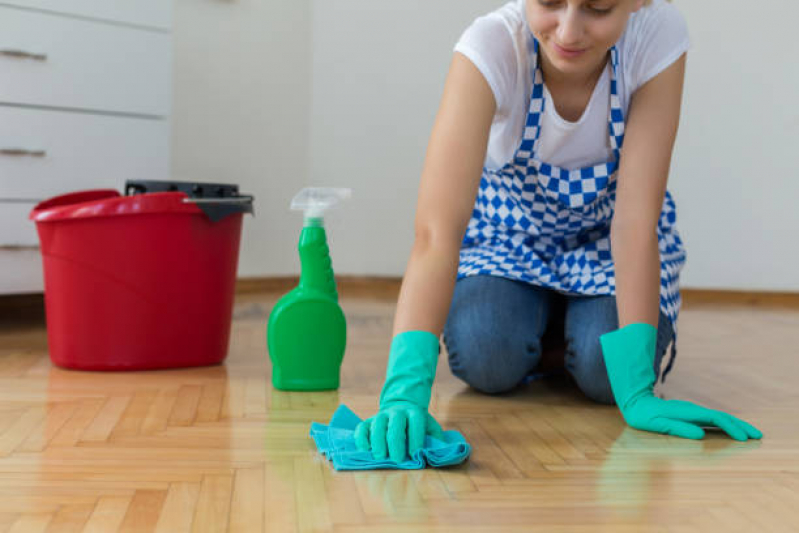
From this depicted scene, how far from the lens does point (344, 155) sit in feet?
8.94

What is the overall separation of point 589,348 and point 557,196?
0.77ft

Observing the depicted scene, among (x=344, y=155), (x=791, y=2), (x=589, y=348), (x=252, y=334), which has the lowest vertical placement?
(x=252, y=334)

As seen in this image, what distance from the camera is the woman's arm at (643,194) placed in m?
1.17

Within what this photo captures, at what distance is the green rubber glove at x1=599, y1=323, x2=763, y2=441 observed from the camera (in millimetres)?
1146

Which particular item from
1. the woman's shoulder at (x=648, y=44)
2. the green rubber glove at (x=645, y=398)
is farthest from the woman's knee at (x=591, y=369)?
the woman's shoulder at (x=648, y=44)

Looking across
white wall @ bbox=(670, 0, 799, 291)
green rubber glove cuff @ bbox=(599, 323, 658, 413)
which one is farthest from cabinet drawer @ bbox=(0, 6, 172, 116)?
white wall @ bbox=(670, 0, 799, 291)

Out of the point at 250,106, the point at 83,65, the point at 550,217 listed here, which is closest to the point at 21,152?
the point at 83,65

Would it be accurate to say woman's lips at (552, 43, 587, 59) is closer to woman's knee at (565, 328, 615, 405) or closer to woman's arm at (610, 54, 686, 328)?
woman's arm at (610, 54, 686, 328)

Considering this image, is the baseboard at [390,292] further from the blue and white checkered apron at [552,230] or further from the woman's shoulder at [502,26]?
the woman's shoulder at [502,26]

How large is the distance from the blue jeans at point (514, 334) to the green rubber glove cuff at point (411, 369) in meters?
0.35

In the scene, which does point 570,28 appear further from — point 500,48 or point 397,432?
point 397,432

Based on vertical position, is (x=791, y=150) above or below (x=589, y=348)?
above

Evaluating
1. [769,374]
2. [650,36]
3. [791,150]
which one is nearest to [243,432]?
[650,36]

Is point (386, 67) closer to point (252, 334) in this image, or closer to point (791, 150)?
point (252, 334)
